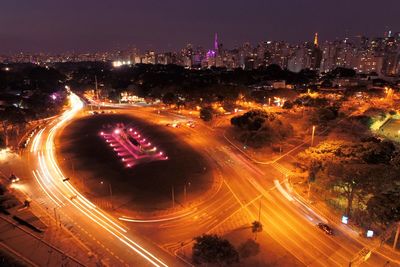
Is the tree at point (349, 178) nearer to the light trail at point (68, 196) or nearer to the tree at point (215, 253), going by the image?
the tree at point (215, 253)

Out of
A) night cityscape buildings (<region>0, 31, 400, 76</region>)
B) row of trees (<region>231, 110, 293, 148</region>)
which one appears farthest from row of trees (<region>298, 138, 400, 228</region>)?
night cityscape buildings (<region>0, 31, 400, 76</region>)

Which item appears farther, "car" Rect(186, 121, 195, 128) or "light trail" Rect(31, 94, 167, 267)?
"car" Rect(186, 121, 195, 128)

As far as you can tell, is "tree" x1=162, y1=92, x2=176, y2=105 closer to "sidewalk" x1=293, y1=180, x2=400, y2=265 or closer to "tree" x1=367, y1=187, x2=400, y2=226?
"sidewalk" x1=293, y1=180, x2=400, y2=265

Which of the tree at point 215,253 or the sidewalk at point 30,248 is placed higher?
the tree at point 215,253

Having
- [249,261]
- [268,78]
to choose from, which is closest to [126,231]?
[249,261]

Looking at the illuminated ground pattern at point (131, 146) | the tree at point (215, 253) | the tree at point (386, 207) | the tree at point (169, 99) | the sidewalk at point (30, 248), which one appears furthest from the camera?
the tree at point (169, 99)

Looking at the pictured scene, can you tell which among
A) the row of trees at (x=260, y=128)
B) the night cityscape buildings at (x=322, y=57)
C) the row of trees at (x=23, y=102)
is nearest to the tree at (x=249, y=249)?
the row of trees at (x=260, y=128)

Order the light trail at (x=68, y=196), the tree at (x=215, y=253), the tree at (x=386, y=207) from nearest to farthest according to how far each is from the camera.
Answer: the tree at (x=215, y=253)
the tree at (x=386, y=207)
the light trail at (x=68, y=196)
